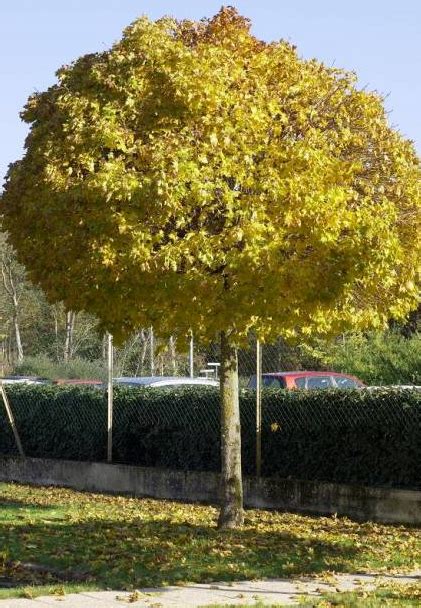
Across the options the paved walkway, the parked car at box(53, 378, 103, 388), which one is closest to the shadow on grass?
the paved walkway

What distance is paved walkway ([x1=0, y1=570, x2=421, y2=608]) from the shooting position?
9242 mm

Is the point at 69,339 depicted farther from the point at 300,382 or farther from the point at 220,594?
the point at 220,594

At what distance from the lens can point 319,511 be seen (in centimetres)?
1636

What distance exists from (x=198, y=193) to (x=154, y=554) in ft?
11.7

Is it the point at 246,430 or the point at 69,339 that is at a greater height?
the point at 69,339

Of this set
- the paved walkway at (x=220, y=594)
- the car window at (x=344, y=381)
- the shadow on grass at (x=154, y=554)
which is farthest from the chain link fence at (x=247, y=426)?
the paved walkway at (x=220, y=594)

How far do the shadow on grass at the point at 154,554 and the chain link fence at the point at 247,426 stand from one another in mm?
2103

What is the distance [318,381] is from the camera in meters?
25.3

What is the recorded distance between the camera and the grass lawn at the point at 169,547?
35.7 ft

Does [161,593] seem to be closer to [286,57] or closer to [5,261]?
[286,57]

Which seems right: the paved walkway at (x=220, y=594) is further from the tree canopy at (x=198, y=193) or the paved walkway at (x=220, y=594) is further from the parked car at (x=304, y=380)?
the parked car at (x=304, y=380)

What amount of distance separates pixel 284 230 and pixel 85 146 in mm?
2272

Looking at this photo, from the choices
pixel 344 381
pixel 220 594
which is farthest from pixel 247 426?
pixel 220 594

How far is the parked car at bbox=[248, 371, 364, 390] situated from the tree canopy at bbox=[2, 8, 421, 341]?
1044 cm
